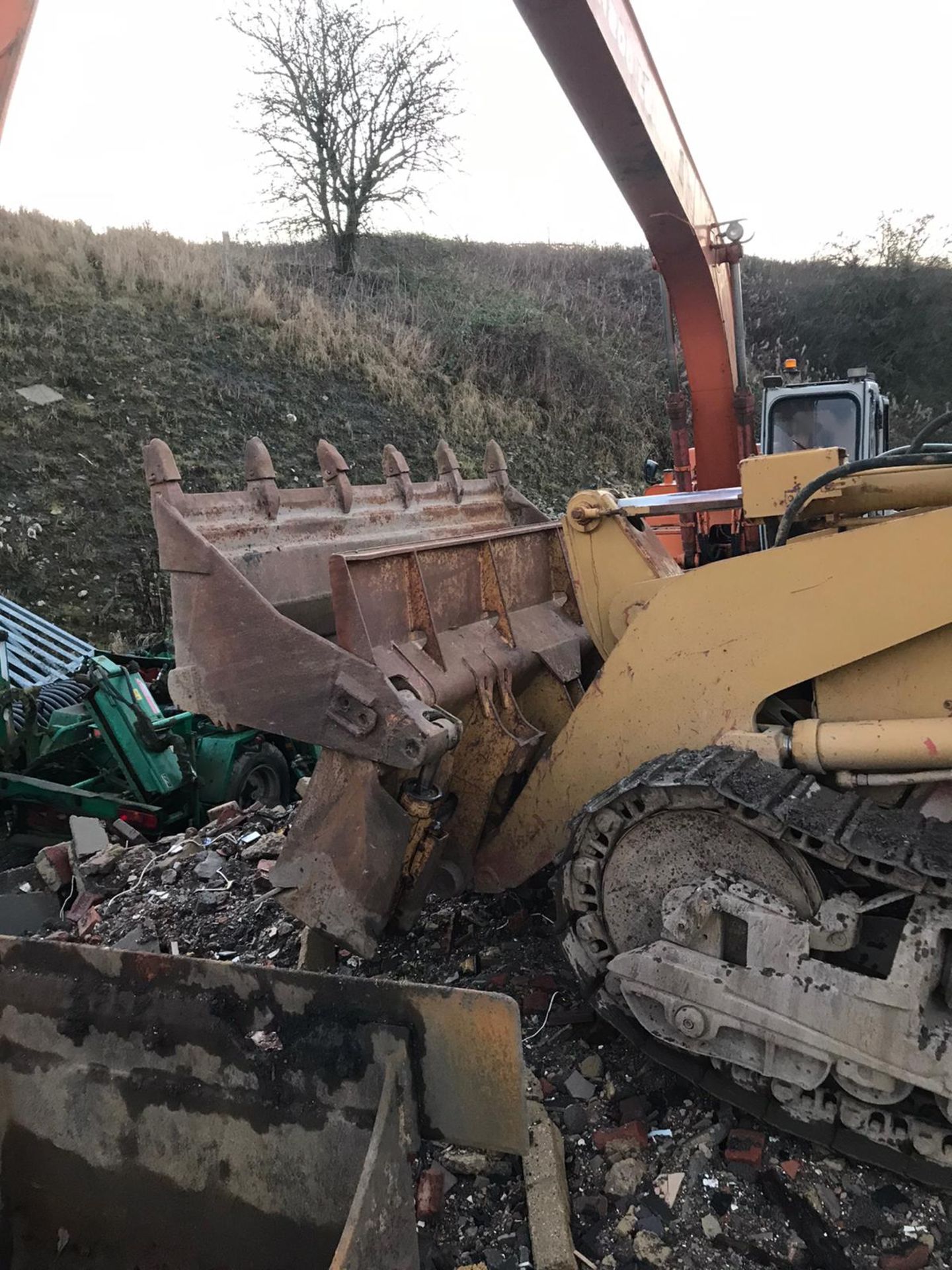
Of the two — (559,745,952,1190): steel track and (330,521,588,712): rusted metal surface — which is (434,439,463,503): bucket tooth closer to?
(330,521,588,712): rusted metal surface

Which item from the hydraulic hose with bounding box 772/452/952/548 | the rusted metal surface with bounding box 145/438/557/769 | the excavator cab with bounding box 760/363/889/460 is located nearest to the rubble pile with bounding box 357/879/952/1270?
the rusted metal surface with bounding box 145/438/557/769

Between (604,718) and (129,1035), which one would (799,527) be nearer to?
(604,718)

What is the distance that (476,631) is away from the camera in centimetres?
357

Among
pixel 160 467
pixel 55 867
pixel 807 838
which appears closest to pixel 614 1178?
pixel 807 838

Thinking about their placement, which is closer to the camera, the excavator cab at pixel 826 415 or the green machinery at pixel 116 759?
the green machinery at pixel 116 759

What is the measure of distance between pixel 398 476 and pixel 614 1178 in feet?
9.42

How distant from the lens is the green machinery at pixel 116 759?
583 centimetres

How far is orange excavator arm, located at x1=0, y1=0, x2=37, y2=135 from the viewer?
1732mm

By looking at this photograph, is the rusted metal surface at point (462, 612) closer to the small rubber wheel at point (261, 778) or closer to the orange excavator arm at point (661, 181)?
the orange excavator arm at point (661, 181)

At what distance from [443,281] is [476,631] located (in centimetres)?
1762

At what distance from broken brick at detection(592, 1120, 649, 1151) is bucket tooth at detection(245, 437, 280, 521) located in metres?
2.38

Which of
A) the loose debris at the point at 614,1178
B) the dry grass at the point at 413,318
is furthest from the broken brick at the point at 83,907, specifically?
the dry grass at the point at 413,318

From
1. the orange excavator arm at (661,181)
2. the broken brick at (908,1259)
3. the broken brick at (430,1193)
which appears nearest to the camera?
the broken brick at (908,1259)

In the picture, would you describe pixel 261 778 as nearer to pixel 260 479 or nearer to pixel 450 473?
pixel 450 473
